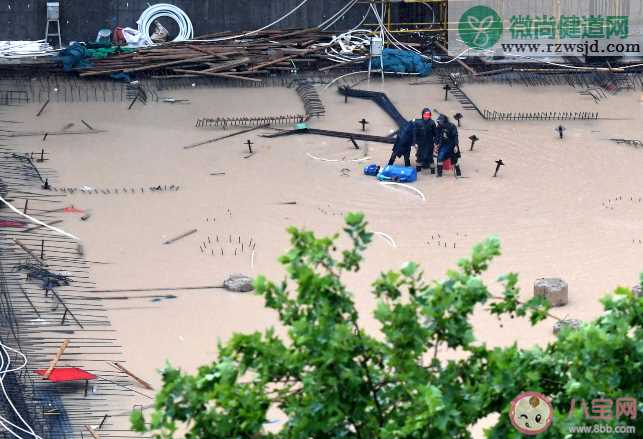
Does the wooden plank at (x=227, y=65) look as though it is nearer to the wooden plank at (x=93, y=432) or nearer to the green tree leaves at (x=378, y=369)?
the wooden plank at (x=93, y=432)

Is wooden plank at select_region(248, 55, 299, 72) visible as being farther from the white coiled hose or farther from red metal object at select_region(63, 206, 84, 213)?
red metal object at select_region(63, 206, 84, 213)

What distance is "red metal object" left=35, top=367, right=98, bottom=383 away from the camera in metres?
12.4

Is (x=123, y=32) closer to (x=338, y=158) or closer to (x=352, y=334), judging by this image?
(x=338, y=158)

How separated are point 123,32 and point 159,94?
236 centimetres

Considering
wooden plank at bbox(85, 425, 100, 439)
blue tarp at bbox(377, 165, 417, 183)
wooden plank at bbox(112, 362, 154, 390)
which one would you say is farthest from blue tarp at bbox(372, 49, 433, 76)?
wooden plank at bbox(85, 425, 100, 439)

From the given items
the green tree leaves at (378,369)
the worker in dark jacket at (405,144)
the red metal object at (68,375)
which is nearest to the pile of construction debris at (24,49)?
the worker in dark jacket at (405,144)

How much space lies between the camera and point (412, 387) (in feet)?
24.8

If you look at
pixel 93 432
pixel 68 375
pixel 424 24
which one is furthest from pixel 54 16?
pixel 93 432

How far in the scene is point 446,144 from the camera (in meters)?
19.4

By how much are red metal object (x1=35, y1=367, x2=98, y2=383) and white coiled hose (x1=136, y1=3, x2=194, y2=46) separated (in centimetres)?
1425

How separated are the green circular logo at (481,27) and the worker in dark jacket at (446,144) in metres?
6.93

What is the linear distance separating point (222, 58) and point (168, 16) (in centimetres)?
216

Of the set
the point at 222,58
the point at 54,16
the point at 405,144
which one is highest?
the point at 54,16

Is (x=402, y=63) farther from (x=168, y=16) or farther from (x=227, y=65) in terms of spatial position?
(x=168, y=16)
